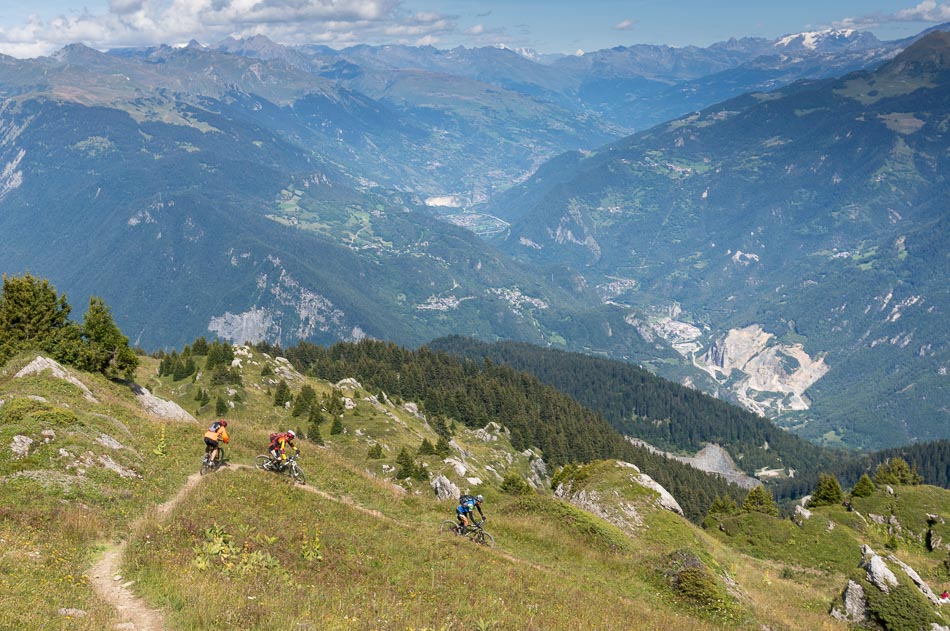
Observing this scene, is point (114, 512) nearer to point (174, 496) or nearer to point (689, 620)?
point (174, 496)

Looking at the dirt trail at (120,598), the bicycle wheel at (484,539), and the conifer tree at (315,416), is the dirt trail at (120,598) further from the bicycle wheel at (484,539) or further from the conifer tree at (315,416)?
the conifer tree at (315,416)

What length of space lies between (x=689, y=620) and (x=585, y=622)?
30.0 ft

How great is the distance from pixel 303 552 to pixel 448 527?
12.0 meters

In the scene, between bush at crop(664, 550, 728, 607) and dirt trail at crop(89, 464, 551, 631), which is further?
bush at crop(664, 550, 728, 607)

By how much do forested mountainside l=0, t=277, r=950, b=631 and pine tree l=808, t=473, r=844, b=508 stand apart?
9.67 ft

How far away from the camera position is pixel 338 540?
30.3 m

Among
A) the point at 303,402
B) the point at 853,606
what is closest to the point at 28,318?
the point at 303,402

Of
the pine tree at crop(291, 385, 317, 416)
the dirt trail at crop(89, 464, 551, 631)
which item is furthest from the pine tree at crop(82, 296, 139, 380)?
the dirt trail at crop(89, 464, 551, 631)

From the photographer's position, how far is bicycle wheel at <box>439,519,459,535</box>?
36719 millimetres

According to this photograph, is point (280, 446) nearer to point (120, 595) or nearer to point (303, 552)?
point (303, 552)

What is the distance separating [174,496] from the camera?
33.2 meters

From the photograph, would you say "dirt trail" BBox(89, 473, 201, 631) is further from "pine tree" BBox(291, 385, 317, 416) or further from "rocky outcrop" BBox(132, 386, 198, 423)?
"pine tree" BBox(291, 385, 317, 416)

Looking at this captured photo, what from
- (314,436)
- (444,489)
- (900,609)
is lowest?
(314,436)

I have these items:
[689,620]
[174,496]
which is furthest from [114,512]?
[689,620]
